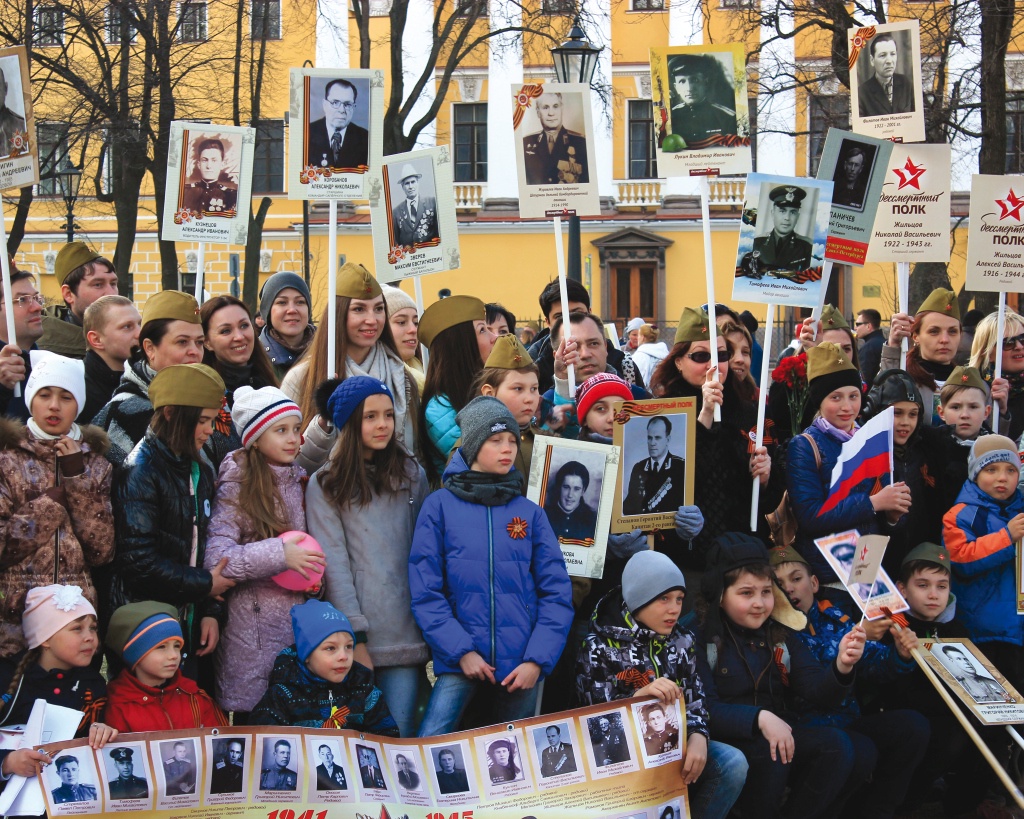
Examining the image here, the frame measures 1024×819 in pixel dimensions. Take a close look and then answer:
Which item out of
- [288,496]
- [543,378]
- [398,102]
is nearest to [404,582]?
[288,496]

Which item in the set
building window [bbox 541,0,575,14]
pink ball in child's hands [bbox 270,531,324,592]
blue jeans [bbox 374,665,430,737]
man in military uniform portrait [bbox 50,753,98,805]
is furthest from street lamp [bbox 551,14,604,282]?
building window [bbox 541,0,575,14]

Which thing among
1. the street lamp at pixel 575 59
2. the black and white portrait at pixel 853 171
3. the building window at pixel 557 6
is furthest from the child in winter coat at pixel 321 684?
the building window at pixel 557 6

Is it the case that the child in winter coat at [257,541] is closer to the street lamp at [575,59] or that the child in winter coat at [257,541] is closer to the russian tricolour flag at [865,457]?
the russian tricolour flag at [865,457]

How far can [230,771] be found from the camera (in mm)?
4504

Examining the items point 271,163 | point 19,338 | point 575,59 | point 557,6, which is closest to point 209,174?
point 19,338

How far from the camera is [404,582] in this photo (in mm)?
5164

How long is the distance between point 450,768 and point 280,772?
62 cm

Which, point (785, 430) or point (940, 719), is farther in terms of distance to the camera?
point (785, 430)

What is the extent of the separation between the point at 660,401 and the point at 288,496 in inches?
64.6

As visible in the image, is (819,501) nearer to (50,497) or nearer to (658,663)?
(658,663)

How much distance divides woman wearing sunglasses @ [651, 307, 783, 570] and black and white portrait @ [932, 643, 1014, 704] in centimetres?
103

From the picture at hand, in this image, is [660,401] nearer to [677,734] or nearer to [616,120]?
[677,734]

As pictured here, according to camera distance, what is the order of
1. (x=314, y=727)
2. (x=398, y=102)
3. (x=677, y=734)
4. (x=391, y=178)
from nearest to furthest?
(x=314, y=727)
(x=677, y=734)
(x=391, y=178)
(x=398, y=102)

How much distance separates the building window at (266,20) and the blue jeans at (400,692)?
21.1m
